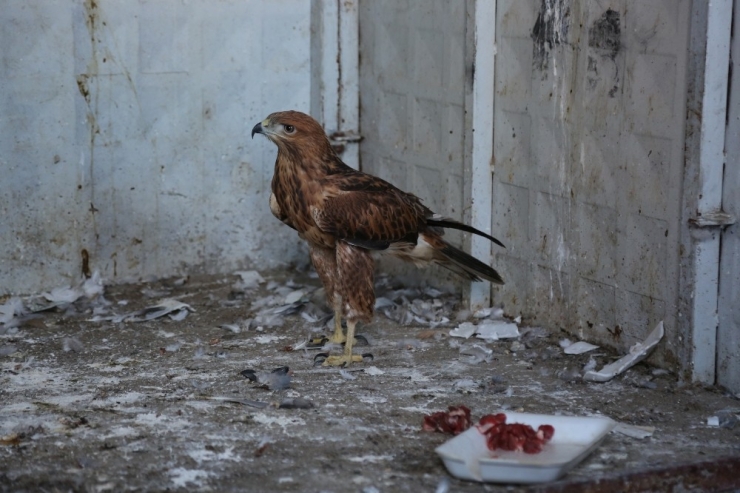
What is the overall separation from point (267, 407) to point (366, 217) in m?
1.17

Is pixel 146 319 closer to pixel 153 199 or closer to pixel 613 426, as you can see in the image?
pixel 153 199

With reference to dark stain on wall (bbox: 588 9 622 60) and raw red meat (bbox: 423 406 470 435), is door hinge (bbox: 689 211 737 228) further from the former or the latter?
raw red meat (bbox: 423 406 470 435)

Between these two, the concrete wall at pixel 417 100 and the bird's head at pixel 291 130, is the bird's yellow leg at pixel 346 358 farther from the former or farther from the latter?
the concrete wall at pixel 417 100

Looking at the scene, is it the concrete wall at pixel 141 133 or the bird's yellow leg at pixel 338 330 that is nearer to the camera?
the bird's yellow leg at pixel 338 330

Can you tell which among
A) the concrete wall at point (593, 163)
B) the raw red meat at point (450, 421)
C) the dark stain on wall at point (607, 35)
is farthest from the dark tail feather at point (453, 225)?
the raw red meat at point (450, 421)

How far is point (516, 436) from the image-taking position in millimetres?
4148

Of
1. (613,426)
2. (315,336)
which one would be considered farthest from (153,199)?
(613,426)

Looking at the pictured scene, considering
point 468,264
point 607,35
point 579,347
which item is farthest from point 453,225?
point 607,35

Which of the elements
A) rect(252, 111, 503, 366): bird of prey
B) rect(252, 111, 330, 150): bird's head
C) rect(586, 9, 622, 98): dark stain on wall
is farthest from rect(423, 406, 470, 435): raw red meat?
rect(586, 9, 622, 98): dark stain on wall

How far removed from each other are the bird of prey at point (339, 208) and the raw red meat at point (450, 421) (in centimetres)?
108

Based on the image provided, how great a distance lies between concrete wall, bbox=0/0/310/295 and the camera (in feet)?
21.6

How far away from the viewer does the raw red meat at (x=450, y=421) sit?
14.7ft

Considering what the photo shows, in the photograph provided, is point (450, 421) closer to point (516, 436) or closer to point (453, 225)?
point (516, 436)

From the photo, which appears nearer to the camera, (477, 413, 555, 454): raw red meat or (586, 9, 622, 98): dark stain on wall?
(477, 413, 555, 454): raw red meat
